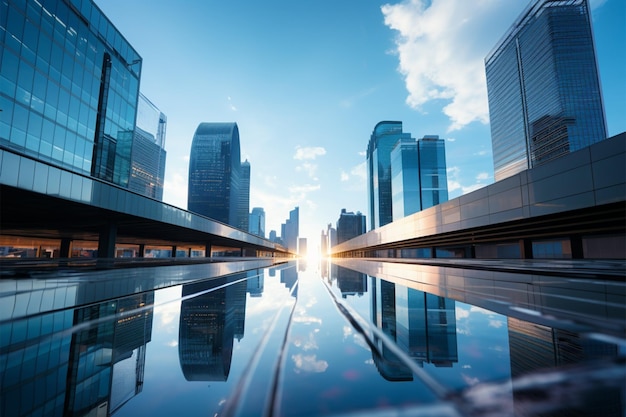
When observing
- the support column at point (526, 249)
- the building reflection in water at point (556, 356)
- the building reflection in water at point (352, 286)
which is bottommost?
the building reflection in water at point (352, 286)

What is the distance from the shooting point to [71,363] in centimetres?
268

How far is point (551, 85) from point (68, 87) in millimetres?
141840

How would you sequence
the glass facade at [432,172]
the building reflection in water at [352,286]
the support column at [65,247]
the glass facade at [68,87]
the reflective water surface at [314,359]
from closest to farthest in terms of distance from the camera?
the reflective water surface at [314,359] < the building reflection in water at [352,286] < the glass facade at [68,87] < the support column at [65,247] < the glass facade at [432,172]

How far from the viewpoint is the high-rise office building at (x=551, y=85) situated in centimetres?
9856

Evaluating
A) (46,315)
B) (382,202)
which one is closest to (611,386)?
(46,315)

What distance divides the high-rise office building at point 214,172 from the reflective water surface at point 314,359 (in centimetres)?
18453

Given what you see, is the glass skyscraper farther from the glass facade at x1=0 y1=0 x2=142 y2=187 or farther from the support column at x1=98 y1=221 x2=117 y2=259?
the support column at x1=98 y1=221 x2=117 y2=259

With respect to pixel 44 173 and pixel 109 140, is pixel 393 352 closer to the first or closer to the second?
pixel 44 173

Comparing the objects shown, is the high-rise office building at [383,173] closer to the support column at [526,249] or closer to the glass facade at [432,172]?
the glass facade at [432,172]

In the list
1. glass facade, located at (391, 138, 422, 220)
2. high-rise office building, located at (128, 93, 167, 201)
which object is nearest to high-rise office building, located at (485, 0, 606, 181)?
glass facade, located at (391, 138, 422, 220)

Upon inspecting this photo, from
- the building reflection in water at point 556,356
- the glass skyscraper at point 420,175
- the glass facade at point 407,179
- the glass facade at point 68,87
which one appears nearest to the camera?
the building reflection in water at point 556,356

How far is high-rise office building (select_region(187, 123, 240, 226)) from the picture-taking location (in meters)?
181

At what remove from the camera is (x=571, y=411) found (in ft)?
5.69

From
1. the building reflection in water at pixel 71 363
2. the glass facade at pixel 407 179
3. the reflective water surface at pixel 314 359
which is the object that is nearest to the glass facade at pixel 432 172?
the glass facade at pixel 407 179
